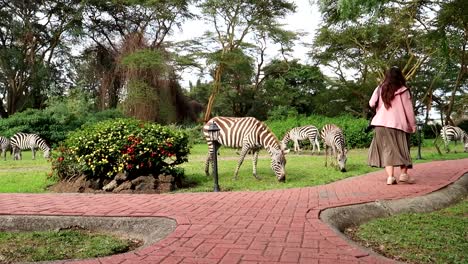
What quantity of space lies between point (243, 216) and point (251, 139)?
5064mm

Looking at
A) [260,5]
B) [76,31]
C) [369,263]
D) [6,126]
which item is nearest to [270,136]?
[369,263]

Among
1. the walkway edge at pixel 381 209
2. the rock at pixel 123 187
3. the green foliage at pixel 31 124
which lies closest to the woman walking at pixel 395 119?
the walkway edge at pixel 381 209

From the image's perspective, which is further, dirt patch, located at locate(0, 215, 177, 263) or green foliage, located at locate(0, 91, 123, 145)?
green foliage, located at locate(0, 91, 123, 145)

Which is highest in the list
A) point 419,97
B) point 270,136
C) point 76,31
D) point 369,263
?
point 76,31

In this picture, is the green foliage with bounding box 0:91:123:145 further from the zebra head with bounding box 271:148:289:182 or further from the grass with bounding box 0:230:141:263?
the grass with bounding box 0:230:141:263

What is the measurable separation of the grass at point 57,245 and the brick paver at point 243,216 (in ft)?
Result: 1.45

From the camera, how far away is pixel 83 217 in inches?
199

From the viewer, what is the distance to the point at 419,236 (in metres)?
4.28

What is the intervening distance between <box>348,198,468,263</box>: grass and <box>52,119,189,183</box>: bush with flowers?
193 inches

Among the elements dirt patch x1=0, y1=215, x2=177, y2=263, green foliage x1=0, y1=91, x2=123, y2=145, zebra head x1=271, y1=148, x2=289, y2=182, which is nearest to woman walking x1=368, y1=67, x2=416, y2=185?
zebra head x1=271, y1=148, x2=289, y2=182

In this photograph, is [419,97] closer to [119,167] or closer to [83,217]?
[119,167]

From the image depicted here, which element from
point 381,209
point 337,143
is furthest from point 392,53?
point 381,209

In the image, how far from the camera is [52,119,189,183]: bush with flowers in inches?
327

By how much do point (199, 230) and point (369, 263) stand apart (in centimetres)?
182
